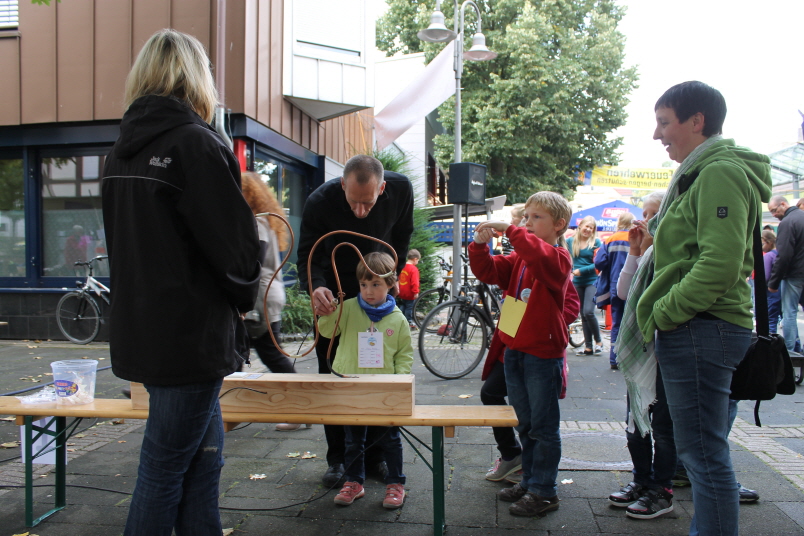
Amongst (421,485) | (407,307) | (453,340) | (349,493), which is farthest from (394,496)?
(407,307)

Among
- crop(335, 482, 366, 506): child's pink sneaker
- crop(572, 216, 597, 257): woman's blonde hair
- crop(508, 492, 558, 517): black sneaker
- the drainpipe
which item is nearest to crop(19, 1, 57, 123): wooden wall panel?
the drainpipe

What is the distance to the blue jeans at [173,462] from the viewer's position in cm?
196

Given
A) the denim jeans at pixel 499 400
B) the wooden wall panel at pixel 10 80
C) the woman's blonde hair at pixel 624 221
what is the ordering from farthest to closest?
the wooden wall panel at pixel 10 80 < the woman's blonde hair at pixel 624 221 < the denim jeans at pixel 499 400

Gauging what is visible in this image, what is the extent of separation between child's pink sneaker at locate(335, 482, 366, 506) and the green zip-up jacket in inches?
66.1

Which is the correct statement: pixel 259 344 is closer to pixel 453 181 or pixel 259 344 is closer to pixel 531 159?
pixel 453 181

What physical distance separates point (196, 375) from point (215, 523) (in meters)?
0.59

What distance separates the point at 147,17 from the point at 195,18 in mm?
688

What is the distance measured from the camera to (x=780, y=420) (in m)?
4.84

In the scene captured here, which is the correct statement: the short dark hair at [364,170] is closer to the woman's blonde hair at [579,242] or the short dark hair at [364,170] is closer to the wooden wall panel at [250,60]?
the woman's blonde hair at [579,242]

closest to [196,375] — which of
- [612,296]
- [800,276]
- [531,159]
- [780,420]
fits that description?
[780,420]

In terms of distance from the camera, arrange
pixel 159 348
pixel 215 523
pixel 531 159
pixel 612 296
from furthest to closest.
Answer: pixel 531 159 < pixel 612 296 < pixel 215 523 < pixel 159 348

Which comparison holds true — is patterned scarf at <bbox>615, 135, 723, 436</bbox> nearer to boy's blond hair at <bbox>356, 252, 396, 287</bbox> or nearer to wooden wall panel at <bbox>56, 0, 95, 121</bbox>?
boy's blond hair at <bbox>356, 252, 396, 287</bbox>

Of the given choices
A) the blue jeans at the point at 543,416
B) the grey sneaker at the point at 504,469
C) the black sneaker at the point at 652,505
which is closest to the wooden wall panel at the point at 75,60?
the grey sneaker at the point at 504,469

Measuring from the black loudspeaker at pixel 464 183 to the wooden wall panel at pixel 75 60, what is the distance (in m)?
5.09
